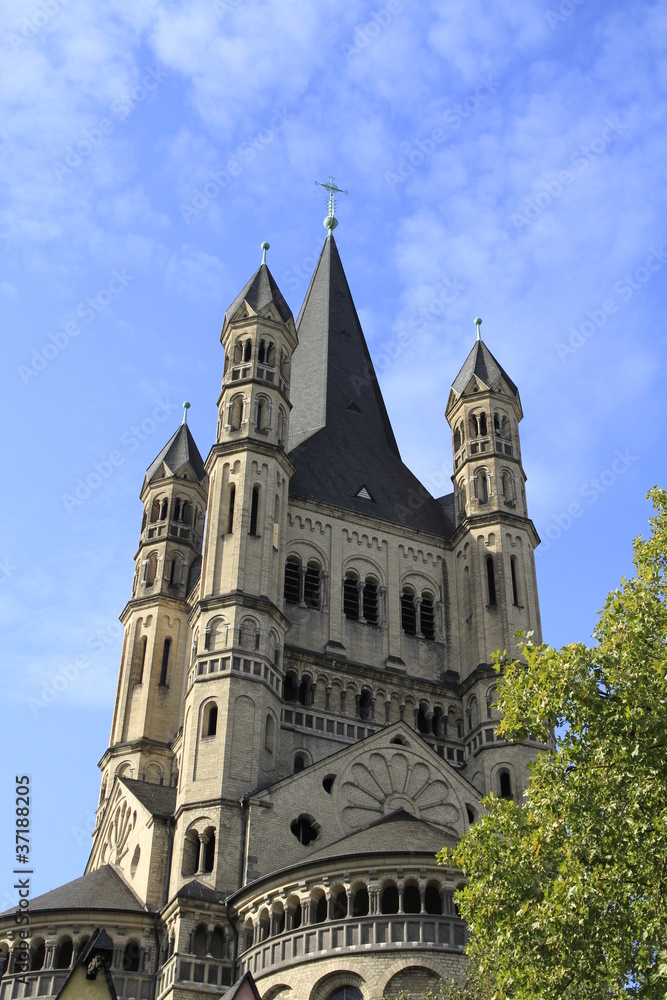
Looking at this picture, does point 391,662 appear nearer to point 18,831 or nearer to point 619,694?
point 18,831

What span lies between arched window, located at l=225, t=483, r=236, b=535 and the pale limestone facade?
0.08 metres

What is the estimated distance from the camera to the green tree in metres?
17.1

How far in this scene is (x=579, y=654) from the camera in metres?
19.1

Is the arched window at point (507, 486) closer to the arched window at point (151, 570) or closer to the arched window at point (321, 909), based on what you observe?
the arched window at point (151, 570)

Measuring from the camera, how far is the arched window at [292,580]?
138ft

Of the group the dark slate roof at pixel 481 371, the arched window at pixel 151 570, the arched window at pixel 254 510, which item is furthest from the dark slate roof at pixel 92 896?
the dark slate roof at pixel 481 371

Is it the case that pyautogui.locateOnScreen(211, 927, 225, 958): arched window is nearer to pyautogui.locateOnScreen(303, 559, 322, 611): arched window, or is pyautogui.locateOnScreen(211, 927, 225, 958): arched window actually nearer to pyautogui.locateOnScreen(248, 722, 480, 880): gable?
pyautogui.locateOnScreen(248, 722, 480, 880): gable

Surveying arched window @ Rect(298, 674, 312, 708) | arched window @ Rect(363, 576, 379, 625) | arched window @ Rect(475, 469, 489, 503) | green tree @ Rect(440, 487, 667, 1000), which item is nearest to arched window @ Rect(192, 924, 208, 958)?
arched window @ Rect(298, 674, 312, 708)

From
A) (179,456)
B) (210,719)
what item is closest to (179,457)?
(179,456)

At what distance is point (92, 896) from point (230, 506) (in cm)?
1349

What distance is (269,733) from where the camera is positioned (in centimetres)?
3634

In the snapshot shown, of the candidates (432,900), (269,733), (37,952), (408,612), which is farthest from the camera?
(408,612)

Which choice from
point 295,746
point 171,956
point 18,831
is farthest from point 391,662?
point 18,831

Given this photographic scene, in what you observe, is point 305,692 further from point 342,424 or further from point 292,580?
point 342,424
